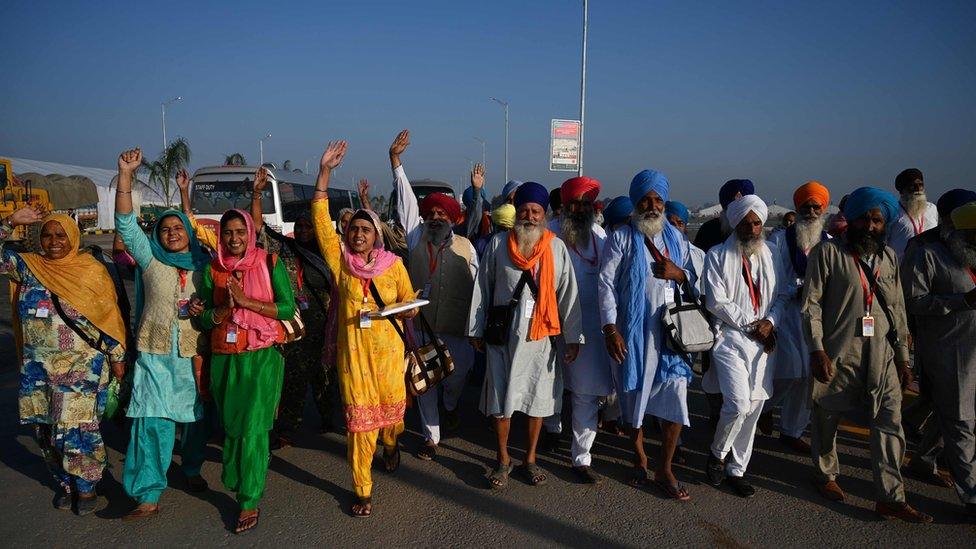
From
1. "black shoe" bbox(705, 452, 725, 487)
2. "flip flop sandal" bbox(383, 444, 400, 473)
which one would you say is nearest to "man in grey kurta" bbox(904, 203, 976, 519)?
"black shoe" bbox(705, 452, 725, 487)

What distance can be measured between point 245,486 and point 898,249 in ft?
18.6

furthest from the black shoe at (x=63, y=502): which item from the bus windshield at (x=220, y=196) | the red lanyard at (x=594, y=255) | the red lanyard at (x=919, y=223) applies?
the bus windshield at (x=220, y=196)

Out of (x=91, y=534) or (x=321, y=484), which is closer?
(x=91, y=534)

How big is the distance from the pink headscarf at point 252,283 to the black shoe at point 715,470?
113 inches

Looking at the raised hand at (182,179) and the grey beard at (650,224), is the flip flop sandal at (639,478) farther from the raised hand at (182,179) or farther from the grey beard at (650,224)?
the raised hand at (182,179)

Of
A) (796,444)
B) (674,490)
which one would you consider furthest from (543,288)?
(796,444)

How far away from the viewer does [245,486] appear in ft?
10.8

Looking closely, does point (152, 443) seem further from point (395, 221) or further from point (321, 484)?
point (395, 221)

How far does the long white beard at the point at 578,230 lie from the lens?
429 centimetres

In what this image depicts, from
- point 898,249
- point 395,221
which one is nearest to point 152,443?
point 395,221

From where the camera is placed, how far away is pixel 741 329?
3.66m

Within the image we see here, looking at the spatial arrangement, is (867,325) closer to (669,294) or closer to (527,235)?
(669,294)

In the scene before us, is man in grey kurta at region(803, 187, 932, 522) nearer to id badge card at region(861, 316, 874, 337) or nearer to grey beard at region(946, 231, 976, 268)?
id badge card at region(861, 316, 874, 337)

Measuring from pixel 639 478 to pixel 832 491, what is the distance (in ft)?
3.87
